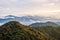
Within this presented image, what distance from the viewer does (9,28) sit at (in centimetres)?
6450

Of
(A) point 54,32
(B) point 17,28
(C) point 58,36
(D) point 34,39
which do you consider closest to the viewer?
(D) point 34,39

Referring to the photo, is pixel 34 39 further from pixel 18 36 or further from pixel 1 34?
pixel 1 34

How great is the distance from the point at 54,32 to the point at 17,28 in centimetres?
3178

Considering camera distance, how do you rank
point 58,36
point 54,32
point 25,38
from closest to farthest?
point 25,38, point 58,36, point 54,32

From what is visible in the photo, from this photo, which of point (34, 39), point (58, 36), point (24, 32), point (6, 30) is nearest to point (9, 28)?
point (6, 30)

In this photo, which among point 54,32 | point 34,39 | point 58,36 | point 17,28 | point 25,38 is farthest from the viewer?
point 54,32

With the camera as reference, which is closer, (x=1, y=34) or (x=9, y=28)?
(x=1, y=34)

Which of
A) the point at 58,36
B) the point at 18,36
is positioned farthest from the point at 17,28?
the point at 58,36

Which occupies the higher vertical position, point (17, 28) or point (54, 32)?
point (17, 28)

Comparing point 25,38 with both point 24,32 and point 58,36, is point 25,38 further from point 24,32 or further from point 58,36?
point 58,36

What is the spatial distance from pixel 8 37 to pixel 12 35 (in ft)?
5.67

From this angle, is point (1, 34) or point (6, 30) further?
point (6, 30)

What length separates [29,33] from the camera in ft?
209

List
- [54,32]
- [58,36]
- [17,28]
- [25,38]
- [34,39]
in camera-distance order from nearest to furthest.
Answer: [25,38] < [34,39] < [17,28] < [58,36] < [54,32]
